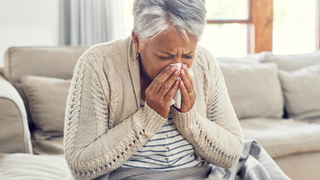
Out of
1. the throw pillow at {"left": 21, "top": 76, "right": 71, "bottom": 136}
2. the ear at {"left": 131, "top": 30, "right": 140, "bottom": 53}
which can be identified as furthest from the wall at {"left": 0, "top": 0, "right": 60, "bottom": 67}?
the ear at {"left": 131, "top": 30, "right": 140, "bottom": 53}

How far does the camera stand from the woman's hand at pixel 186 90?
0.92 m

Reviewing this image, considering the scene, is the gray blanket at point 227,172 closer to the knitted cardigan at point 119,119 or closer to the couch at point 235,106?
the knitted cardigan at point 119,119

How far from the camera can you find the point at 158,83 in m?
0.91

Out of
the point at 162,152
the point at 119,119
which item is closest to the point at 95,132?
the point at 119,119

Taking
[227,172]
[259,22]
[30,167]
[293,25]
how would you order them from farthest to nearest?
[293,25], [259,22], [30,167], [227,172]

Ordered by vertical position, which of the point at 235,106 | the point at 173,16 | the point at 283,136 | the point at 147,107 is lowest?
the point at 283,136

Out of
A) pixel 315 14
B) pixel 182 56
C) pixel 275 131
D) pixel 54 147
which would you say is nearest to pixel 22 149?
pixel 54 147

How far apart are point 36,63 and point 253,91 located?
139 centimetres

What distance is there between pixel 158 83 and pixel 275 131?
1121 mm

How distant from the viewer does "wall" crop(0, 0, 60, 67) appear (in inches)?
104

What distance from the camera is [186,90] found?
3.10ft

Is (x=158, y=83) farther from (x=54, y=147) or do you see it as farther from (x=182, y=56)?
(x=54, y=147)

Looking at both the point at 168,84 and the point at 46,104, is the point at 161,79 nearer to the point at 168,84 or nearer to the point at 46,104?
the point at 168,84

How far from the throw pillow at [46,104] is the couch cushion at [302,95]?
4.82ft
